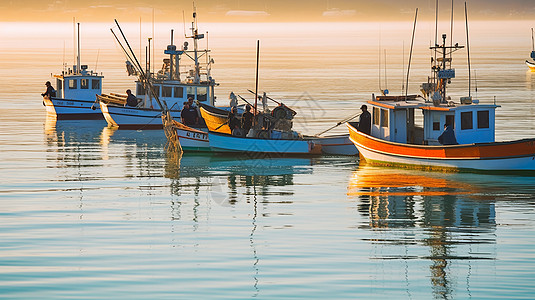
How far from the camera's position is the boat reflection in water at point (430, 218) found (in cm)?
1867

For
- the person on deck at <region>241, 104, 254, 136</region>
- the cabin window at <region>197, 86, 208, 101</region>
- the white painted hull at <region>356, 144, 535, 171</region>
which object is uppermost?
the cabin window at <region>197, 86, 208, 101</region>

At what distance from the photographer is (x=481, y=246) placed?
19688 mm

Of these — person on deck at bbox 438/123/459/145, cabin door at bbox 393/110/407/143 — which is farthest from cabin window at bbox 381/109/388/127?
person on deck at bbox 438/123/459/145

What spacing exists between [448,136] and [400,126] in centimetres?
237

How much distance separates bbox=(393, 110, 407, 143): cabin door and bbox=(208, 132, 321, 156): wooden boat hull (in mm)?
3918

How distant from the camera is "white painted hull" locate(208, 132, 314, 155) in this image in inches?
1331

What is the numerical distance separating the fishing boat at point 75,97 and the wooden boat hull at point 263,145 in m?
16.8

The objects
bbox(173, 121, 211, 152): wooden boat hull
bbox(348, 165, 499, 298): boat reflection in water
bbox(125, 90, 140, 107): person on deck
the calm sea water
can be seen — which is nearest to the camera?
the calm sea water

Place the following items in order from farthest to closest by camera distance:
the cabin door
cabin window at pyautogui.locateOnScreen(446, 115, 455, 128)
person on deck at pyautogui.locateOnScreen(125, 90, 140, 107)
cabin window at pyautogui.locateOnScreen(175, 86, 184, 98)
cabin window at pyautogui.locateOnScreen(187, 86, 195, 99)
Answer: person on deck at pyautogui.locateOnScreen(125, 90, 140, 107) → cabin window at pyautogui.locateOnScreen(175, 86, 184, 98) → cabin window at pyautogui.locateOnScreen(187, 86, 195, 99) → the cabin door → cabin window at pyautogui.locateOnScreen(446, 115, 455, 128)

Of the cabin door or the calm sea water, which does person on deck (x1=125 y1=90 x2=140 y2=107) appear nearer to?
the calm sea water

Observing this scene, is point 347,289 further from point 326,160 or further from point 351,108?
point 351,108

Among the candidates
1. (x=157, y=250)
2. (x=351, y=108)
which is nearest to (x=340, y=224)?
(x=157, y=250)

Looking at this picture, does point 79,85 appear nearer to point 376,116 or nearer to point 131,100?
point 131,100

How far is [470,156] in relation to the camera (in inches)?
1132
